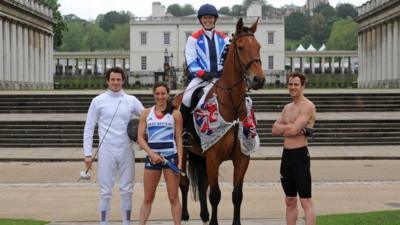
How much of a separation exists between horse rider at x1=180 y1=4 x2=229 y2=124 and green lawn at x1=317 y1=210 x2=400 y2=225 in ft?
8.43

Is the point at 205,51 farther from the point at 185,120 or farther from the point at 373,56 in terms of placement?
the point at 373,56

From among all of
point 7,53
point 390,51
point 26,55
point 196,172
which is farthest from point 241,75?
point 26,55

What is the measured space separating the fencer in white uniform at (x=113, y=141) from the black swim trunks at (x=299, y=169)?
202 cm

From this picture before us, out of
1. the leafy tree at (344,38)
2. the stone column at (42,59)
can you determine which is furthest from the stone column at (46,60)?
the leafy tree at (344,38)

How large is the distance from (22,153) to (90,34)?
6994 inches

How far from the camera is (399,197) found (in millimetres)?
13477

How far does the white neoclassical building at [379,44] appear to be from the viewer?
76000 millimetres

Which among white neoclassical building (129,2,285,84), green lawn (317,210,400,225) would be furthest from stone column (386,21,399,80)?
green lawn (317,210,400,225)

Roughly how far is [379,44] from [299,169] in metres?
79.2

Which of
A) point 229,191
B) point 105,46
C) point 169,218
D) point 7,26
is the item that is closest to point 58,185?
point 229,191

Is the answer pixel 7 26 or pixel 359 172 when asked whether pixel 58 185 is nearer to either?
pixel 359 172

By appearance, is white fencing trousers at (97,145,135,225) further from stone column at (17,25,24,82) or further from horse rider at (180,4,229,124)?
stone column at (17,25,24,82)

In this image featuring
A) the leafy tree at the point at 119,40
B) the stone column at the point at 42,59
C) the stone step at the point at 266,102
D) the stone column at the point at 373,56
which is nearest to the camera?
the stone step at the point at 266,102

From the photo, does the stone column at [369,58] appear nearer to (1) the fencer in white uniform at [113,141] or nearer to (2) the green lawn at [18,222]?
(2) the green lawn at [18,222]
